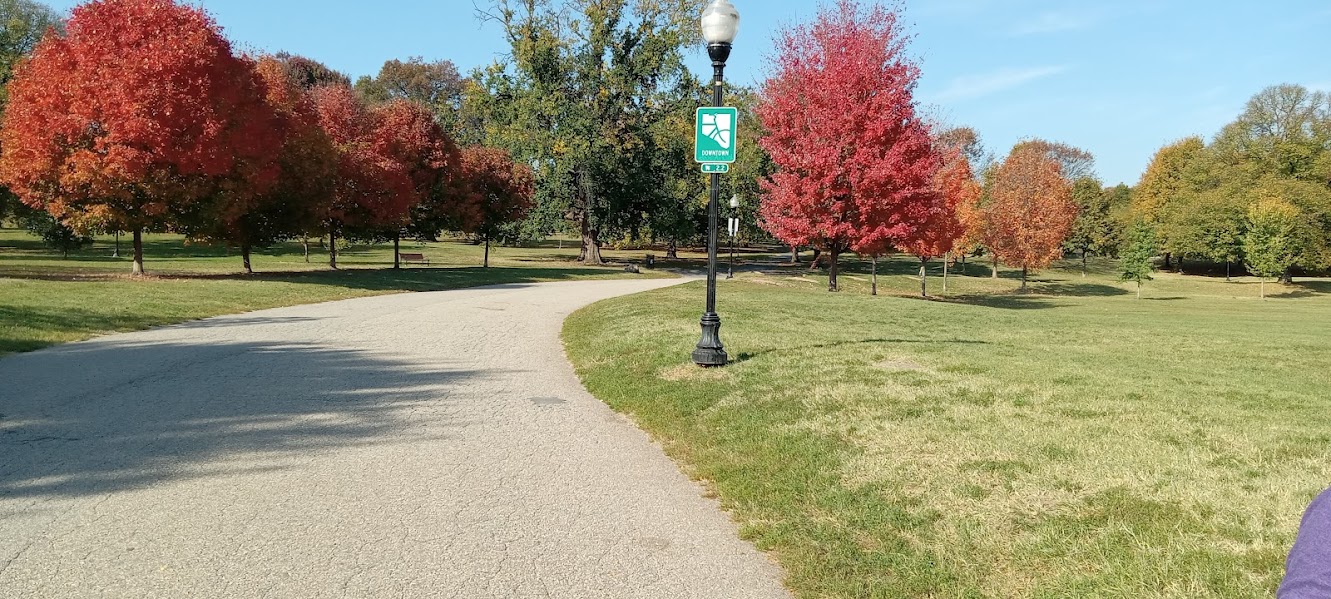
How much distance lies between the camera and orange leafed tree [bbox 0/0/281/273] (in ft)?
61.9

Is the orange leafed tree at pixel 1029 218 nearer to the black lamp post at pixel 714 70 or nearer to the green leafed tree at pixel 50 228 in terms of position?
the black lamp post at pixel 714 70

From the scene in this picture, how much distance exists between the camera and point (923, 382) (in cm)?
812

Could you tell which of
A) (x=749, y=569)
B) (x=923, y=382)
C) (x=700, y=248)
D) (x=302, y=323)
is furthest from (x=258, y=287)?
(x=700, y=248)

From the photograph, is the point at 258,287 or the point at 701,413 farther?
the point at 258,287

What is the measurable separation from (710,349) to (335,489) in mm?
5284

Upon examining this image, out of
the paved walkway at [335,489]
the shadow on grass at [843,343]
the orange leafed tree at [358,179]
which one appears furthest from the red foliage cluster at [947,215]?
the orange leafed tree at [358,179]

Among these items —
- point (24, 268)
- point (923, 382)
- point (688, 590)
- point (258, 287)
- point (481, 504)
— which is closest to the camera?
point (688, 590)

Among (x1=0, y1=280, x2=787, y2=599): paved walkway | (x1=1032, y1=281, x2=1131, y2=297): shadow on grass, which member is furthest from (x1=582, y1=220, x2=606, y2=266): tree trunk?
(x1=0, y1=280, x2=787, y2=599): paved walkway

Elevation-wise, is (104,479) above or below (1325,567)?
below

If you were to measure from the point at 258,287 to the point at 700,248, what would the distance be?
205 feet

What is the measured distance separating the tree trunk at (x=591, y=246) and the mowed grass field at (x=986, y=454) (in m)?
32.5

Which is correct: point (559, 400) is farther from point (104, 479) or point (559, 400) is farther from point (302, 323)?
point (302, 323)

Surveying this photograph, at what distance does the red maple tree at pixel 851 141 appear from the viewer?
23703 millimetres

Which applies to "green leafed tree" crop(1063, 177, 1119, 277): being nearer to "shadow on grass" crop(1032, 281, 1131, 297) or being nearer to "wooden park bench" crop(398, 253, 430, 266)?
"shadow on grass" crop(1032, 281, 1131, 297)
